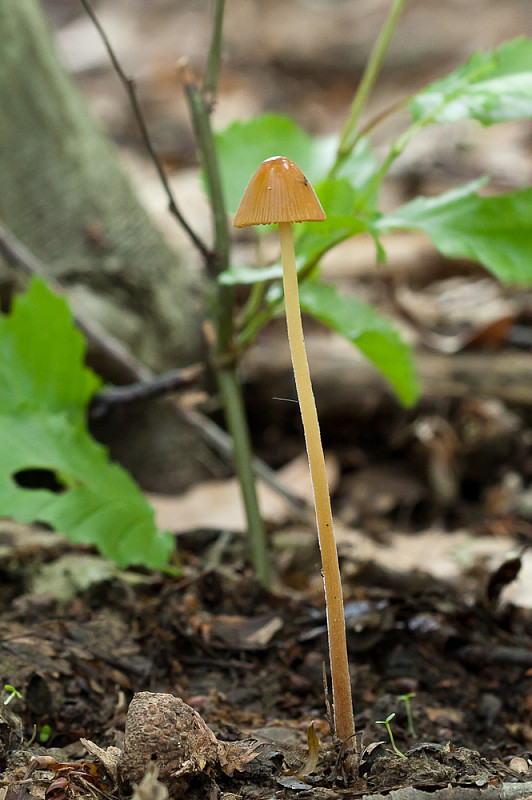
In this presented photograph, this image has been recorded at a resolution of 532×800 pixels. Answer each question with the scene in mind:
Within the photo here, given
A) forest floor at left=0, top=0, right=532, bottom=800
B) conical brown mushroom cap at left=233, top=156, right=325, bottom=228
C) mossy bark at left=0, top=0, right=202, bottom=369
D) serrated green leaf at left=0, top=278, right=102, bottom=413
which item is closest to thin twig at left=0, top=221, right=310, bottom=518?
forest floor at left=0, top=0, right=532, bottom=800

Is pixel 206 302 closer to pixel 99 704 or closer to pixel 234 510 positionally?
pixel 234 510

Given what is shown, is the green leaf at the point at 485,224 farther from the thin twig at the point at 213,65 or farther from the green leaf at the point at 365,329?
the thin twig at the point at 213,65

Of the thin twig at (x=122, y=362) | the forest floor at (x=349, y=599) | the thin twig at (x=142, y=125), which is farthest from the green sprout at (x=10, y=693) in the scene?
the thin twig at (x=122, y=362)

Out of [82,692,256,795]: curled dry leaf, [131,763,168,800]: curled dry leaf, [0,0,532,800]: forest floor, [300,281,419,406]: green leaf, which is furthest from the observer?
[300,281,419,406]: green leaf

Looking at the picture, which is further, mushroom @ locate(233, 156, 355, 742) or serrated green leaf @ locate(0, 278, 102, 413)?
serrated green leaf @ locate(0, 278, 102, 413)

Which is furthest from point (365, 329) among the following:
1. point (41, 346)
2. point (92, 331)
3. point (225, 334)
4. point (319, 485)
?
point (92, 331)

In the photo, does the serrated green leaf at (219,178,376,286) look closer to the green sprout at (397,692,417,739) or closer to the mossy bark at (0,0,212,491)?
the green sprout at (397,692,417,739)
